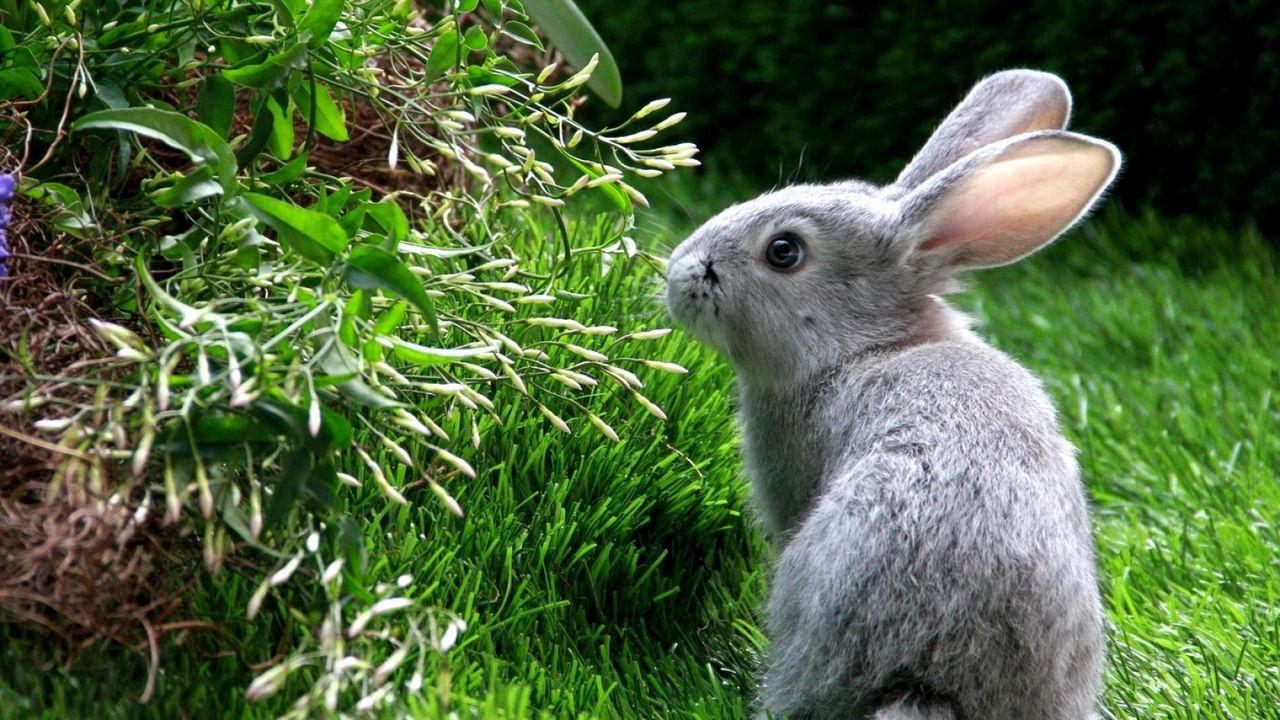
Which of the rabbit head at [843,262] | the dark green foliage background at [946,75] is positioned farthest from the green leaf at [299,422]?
the dark green foliage background at [946,75]

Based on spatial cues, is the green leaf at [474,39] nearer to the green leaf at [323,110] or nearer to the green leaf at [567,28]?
the green leaf at [323,110]

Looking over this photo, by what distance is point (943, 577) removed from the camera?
2324 millimetres

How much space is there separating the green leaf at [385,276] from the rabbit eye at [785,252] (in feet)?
3.15

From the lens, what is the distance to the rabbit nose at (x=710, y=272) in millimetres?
2947

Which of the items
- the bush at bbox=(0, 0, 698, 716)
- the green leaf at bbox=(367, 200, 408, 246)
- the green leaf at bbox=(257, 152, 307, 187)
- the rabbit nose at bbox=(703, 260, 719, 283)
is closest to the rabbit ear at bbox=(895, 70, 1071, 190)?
the rabbit nose at bbox=(703, 260, 719, 283)

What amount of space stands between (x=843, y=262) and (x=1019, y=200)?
37 cm

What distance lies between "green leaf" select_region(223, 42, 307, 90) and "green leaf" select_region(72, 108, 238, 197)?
4.2 inches

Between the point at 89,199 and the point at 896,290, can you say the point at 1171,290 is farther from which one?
the point at 89,199

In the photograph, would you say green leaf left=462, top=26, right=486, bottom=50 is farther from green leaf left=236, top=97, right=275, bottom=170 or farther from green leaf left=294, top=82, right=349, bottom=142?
green leaf left=236, top=97, right=275, bottom=170

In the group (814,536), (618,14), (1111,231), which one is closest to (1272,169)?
(1111,231)

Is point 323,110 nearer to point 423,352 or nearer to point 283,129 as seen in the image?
point 283,129

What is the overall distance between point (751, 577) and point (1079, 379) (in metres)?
1.84

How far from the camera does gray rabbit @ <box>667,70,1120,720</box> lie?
234 cm

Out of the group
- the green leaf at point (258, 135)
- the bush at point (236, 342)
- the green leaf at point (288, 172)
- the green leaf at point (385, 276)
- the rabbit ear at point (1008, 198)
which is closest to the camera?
the bush at point (236, 342)
